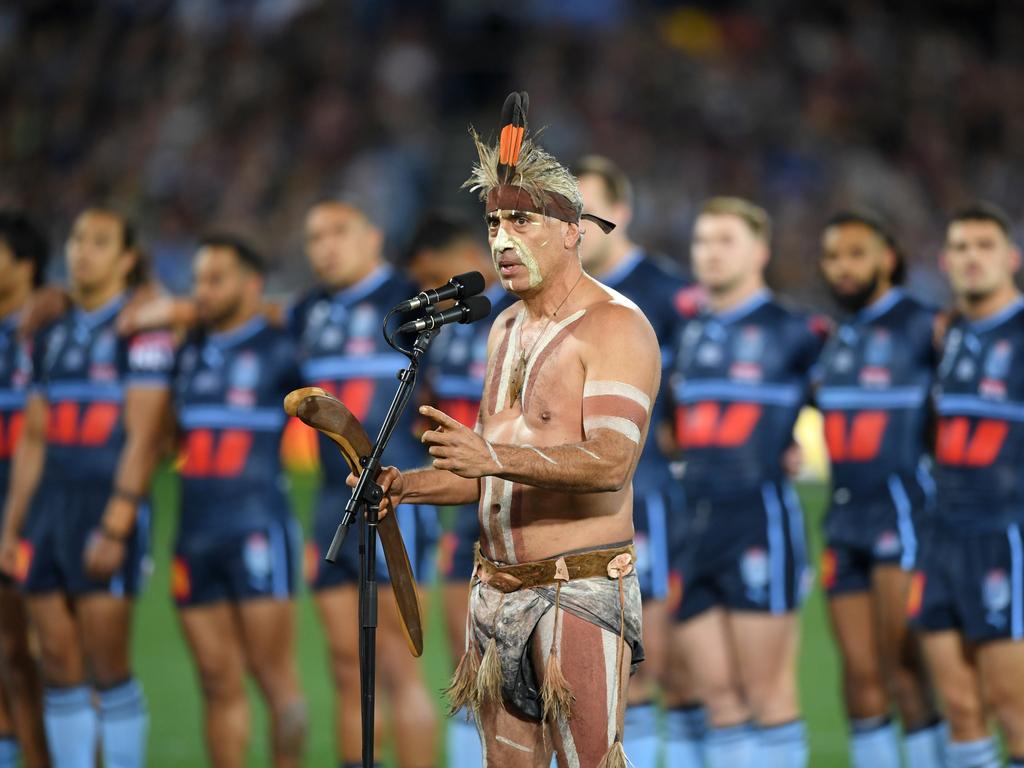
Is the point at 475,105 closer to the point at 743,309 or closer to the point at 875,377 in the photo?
the point at 743,309

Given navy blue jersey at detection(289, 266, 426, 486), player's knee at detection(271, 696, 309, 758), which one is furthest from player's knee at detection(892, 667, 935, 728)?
player's knee at detection(271, 696, 309, 758)

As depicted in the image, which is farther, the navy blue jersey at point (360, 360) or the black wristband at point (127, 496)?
the navy blue jersey at point (360, 360)

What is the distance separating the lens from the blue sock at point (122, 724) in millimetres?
6711

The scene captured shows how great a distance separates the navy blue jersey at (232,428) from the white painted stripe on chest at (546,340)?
2.84 m

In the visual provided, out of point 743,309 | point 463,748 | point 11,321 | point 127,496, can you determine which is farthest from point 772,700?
point 11,321

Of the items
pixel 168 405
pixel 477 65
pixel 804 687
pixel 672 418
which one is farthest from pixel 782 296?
pixel 168 405

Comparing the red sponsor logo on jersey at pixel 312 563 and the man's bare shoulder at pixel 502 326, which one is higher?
the man's bare shoulder at pixel 502 326

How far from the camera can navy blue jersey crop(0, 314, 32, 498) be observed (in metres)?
7.54

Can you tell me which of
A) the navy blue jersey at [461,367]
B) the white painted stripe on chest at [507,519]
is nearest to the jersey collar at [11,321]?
the navy blue jersey at [461,367]

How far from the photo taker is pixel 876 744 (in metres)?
6.66

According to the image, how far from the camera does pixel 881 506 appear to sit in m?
6.79

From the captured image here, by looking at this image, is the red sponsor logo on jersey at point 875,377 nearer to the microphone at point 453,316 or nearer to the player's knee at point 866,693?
the player's knee at point 866,693

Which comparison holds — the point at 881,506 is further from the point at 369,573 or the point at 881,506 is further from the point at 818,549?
the point at 818,549

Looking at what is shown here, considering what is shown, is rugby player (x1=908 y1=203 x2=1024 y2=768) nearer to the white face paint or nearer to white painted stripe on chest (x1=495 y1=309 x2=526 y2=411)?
white painted stripe on chest (x1=495 y1=309 x2=526 y2=411)
